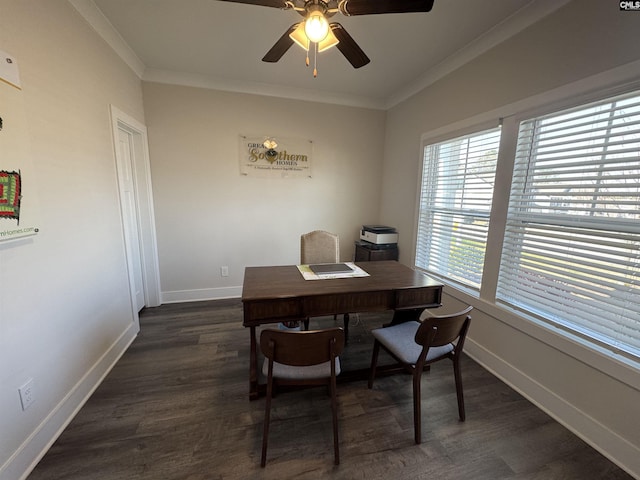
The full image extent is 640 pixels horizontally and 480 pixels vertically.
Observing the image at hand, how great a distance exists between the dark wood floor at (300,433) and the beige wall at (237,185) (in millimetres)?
1391

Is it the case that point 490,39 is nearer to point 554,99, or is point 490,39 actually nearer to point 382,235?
point 554,99

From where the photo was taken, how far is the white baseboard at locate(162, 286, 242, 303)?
10.4 ft

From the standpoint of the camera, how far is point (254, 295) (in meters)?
1.53

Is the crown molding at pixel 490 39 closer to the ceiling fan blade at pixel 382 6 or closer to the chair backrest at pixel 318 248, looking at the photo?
the ceiling fan blade at pixel 382 6

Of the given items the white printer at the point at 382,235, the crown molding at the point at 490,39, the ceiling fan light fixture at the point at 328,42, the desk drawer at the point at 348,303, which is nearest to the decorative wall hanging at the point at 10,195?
the desk drawer at the point at 348,303

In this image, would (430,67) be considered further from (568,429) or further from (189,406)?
(189,406)

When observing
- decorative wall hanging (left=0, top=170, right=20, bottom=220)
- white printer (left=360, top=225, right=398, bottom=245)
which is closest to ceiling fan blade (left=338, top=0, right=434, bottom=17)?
decorative wall hanging (left=0, top=170, right=20, bottom=220)

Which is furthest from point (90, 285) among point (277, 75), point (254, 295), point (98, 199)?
point (277, 75)

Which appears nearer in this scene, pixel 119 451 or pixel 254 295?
pixel 119 451

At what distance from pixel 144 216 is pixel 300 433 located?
2733mm

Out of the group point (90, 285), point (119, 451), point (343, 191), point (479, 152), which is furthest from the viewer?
point (343, 191)

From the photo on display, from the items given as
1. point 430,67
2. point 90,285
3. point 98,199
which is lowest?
point 90,285

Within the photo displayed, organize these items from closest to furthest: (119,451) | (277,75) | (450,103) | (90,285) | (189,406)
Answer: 1. (119,451)
2. (189,406)
3. (90,285)
4. (450,103)
5. (277,75)

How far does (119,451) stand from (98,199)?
169 centimetres
